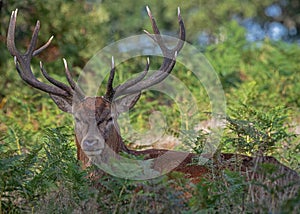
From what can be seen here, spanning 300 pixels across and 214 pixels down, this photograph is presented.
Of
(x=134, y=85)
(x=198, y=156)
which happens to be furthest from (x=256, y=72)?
(x=198, y=156)

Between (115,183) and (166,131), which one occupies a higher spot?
(115,183)

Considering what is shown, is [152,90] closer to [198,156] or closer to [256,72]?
[256,72]

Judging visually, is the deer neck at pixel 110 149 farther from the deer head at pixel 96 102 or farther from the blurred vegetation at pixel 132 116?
the blurred vegetation at pixel 132 116

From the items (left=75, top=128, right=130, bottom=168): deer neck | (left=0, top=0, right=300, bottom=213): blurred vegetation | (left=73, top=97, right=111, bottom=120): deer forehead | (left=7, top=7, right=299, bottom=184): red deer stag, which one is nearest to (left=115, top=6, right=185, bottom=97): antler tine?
(left=7, top=7, right=299, bottom=184): red deer stag

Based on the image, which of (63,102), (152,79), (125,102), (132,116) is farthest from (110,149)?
(132,116)

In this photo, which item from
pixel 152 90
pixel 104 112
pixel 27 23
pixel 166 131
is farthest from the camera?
pixel 27 23

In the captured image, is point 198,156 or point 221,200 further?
point 198,156

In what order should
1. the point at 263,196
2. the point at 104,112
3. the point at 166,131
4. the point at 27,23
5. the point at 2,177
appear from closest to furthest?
the point at 263,196
the point at 2,177
the point at 104,112
the point at 166,131
the point at 27,23

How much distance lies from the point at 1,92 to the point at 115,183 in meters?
7.72

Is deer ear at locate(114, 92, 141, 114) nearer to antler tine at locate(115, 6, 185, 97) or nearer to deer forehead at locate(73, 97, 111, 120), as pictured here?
antler tine at locate(115, 6, 185, 97)

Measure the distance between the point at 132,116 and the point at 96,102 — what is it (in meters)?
3.16

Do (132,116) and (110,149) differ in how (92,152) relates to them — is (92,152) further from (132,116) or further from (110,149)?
(132,116)

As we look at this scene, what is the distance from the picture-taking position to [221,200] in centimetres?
514

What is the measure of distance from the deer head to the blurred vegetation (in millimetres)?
303
